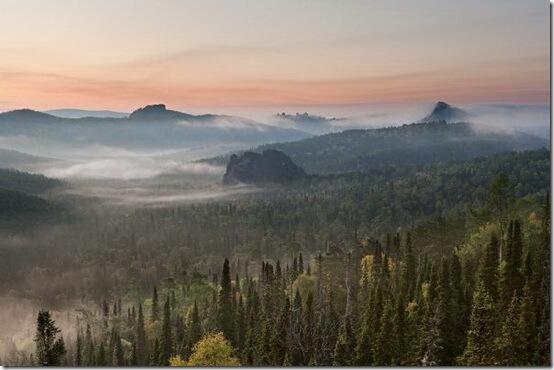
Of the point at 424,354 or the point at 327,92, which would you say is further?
the point at 327,92

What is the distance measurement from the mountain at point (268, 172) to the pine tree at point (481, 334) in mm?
114714

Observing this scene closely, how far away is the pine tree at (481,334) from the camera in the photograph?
1324 cm

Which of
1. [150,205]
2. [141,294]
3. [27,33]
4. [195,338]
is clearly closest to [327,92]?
[27,33]

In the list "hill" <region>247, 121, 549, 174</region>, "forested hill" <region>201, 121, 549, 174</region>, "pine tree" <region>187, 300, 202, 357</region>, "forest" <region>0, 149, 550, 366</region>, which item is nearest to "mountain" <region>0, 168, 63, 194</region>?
"forest" <region>0, 149, 550, 366</region>

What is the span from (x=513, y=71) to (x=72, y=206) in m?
102

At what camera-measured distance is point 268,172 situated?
5295 inches

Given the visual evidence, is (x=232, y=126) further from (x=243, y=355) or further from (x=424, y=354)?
(x=424, y=354)

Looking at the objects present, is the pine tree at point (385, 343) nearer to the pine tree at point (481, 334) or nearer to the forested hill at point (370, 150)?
the pine tree at point (481, 334)

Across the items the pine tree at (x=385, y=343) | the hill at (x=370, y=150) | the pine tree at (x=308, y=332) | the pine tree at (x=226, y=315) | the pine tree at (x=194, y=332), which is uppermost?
the hill at (x=370, y=150)

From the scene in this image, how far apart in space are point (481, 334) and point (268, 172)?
12091 centimetres

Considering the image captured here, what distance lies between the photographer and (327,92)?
17.1 meters

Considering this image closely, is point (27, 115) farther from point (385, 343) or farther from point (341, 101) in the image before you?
point (385, 343)

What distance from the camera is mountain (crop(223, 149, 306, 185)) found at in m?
130

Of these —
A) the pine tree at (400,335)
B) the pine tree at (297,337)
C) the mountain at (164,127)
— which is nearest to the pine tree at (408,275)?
the pine tree at (400,335)
